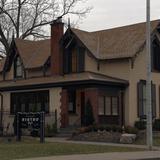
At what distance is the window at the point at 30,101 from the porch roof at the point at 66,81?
0.73 m

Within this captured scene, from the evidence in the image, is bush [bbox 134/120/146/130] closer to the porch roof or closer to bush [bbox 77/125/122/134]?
the porch roof

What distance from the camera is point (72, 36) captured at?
39812 mm

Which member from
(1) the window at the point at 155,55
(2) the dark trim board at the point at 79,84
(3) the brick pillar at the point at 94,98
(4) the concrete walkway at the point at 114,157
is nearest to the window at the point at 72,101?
(2) the dark trim board at the point at 79,84

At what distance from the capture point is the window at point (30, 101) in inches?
1541

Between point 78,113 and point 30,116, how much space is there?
30.8 feet

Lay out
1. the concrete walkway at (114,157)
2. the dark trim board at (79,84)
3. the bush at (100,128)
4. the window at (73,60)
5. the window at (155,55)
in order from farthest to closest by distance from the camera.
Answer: the window at (155,55) → the window at (73,60) → the dark trim board at (79,84) → the bush at (100,128) → the concrete walkway at (114,157)

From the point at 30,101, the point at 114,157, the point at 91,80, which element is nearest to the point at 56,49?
the point at 30,101

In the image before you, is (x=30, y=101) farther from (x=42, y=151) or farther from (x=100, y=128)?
(x=42, y=151)

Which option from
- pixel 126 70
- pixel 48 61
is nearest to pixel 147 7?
pixel 126 70

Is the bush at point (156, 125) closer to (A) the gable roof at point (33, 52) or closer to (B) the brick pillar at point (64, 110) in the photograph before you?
(B) the brick pillar at point (64, 110)

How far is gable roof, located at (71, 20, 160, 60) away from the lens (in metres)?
38.0

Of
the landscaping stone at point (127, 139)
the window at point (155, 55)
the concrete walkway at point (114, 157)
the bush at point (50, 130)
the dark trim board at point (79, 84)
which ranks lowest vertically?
the concrete walkway at point (114, 157)

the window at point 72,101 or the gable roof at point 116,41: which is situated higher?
the gable roof at point 116,41

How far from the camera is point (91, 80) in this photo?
3506 cm
